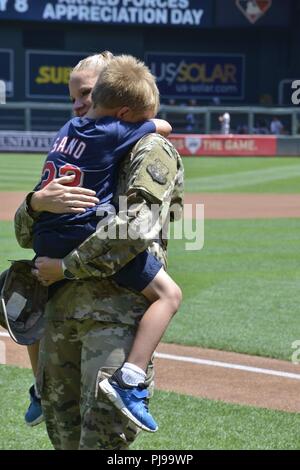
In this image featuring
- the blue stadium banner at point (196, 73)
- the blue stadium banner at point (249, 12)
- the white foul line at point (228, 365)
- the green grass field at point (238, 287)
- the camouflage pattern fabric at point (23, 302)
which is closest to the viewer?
the camouflage pattern fabric at point (23, 302)

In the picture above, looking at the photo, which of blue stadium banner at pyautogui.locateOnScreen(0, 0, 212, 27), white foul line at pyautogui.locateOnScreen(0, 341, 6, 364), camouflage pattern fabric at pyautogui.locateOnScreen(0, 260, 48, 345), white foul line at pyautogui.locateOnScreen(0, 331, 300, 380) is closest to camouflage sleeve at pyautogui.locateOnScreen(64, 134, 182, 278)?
camouflage pattern fabric at pyautogui.locateOnScreen(0, 260, 48, 345)

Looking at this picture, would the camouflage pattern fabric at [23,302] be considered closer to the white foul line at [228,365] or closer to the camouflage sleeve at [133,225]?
the camouflage sleeve at [133,225]

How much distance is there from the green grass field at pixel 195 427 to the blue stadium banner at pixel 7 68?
117 feet

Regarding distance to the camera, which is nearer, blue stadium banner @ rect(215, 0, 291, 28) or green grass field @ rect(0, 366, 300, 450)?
green grass field @ rect(0, 366, 300, 450)

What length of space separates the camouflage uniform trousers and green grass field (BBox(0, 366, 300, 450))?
5.05 feet

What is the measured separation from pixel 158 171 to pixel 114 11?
37.7m

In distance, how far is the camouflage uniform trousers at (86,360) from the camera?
10.7ft

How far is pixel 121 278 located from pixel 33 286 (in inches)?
16.5

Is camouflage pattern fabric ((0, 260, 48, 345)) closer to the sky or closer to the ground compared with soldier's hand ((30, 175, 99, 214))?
closer to the ground

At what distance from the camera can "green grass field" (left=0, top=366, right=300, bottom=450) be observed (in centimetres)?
505

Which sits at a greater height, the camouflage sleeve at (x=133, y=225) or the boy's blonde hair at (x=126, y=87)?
the boy's blonde hair at (x=126, y=87)

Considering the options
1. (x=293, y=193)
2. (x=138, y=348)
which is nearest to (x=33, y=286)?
(x=138, y=348)

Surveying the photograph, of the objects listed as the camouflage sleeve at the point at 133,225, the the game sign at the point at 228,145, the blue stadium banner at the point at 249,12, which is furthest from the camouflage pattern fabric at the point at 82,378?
the blue stadium banner at the point at 249,12

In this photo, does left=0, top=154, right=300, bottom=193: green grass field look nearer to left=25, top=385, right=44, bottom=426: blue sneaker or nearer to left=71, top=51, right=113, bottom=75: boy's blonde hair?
left=25, top=385, right=44, bottom=426: blue sneaker
